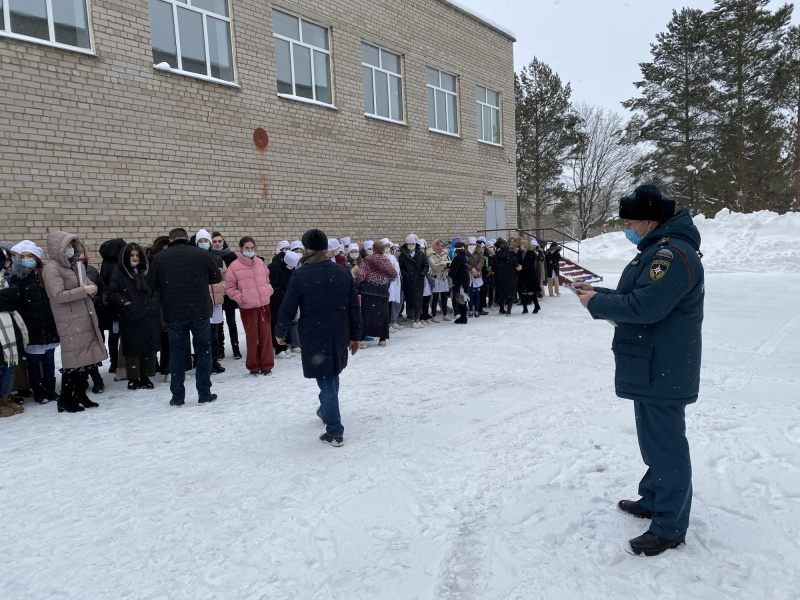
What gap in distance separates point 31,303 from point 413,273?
21.0 ft

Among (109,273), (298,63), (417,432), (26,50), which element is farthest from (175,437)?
(298,63)

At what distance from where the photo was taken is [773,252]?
19.0 m

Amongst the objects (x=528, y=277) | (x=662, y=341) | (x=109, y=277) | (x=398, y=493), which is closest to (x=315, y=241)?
(x=398, y=493)

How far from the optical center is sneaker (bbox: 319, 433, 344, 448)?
4.37 meters

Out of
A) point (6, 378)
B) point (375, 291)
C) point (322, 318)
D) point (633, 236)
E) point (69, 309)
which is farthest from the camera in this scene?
point (375, 291)

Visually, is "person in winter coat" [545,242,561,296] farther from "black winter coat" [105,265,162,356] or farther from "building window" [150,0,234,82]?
"black winter coat" [105,265,162,356]

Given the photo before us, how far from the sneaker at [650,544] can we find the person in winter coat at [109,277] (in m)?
6.09

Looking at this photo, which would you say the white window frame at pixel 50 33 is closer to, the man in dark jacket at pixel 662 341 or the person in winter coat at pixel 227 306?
the person in winter coat at pixel 227 306

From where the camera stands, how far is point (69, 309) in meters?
5.52

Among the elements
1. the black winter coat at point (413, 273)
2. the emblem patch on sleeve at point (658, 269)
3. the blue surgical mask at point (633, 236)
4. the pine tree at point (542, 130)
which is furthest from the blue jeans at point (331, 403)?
the pine tree at point (542, 130)

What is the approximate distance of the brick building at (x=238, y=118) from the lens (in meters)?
8.43

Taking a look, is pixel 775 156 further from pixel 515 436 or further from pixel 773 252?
pixel 515 436

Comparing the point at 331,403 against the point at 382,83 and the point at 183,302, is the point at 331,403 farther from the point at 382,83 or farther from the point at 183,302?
the point at 382,83

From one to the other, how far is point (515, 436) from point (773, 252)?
19509 millimetres
